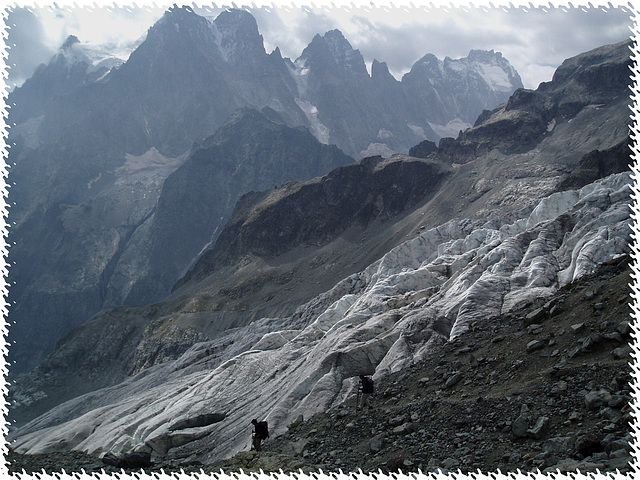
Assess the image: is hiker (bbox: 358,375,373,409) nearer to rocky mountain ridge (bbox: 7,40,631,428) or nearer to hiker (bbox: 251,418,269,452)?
hiker (bbox: 251,418,269,452)

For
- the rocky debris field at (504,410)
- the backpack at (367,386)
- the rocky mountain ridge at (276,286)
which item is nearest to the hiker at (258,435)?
the rocky debris field at (504,410)

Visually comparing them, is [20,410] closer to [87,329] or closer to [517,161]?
[87,329]

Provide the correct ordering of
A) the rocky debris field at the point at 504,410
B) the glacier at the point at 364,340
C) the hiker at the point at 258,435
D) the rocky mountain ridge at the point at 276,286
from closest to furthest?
the rocky debris field at the point at 504,410 < the hiker at the point at 258,435 < the glacier at the point at 364,340 < the rocky mountain ridge at the point at 276,286

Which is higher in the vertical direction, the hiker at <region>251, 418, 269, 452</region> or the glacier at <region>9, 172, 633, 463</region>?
the hiker at <region>251, 418, 269, 452</region>

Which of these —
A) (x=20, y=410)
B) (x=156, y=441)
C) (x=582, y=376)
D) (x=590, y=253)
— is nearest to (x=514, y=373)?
(x=582, y=376)

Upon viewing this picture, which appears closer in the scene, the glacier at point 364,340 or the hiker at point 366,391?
the hiker at point 366,391

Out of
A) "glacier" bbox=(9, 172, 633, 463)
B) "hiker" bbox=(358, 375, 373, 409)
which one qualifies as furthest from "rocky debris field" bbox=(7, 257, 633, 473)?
"glacier" bbox=(9, 172, 633, 463)

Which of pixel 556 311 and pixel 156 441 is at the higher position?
pixel 556 311

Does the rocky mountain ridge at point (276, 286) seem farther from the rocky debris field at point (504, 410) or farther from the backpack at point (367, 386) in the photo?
the backpack at point (367, 386)
